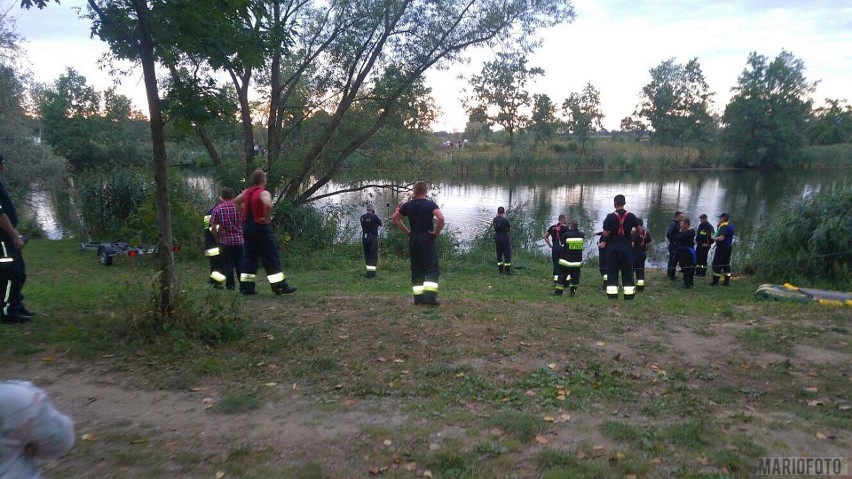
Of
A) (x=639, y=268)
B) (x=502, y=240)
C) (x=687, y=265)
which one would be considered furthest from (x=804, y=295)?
(x=502, y=240)

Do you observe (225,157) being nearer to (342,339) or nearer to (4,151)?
(4,151)

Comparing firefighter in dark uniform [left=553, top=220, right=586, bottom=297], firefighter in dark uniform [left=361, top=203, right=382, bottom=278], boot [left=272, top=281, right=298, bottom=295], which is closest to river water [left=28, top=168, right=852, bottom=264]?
firefighter in dark uniform [left=361, top=203, right=382, bottom=278]

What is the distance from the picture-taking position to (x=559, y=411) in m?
4.82

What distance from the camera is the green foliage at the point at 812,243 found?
48.5ft

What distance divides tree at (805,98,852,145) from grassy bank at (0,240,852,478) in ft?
230

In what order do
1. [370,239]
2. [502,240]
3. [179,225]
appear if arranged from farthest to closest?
1. [179,225]
2. [502,240]
3. [370,239]

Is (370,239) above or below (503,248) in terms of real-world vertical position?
above

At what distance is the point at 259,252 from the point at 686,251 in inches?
433

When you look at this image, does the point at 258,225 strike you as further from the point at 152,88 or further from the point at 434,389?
the point at 434,389

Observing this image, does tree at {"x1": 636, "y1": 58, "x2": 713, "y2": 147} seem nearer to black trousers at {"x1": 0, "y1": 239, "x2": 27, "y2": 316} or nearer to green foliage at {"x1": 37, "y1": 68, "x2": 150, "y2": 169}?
green foliage at {"x1": 37, "y1": 68, "x2": 150, "y2": 169}

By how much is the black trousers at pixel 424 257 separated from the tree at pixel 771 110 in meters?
65.0

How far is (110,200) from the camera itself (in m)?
19.9

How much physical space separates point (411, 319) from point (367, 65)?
50.6 ft

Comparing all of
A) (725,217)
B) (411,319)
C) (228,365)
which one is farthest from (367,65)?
A: (228,365)
